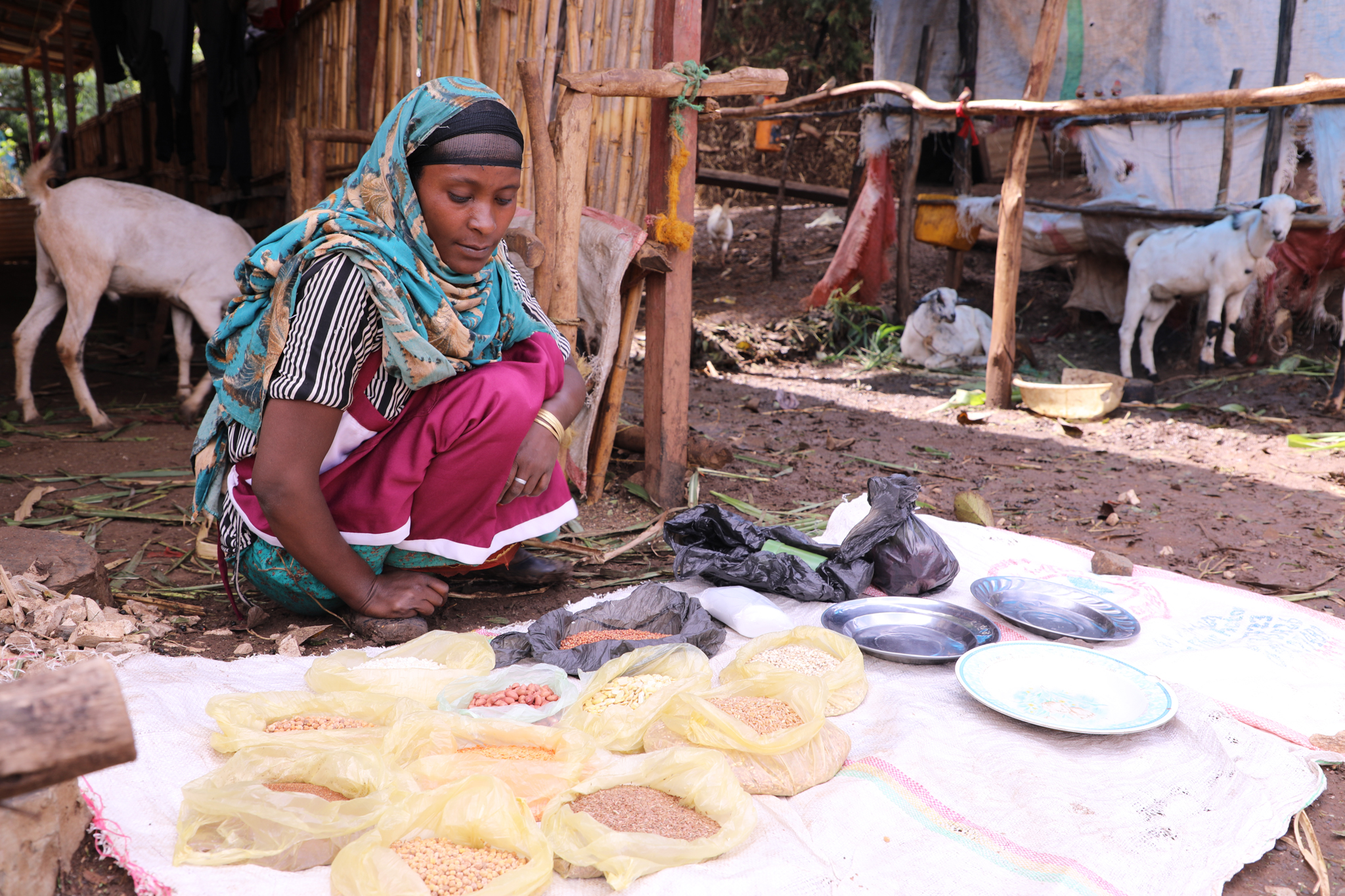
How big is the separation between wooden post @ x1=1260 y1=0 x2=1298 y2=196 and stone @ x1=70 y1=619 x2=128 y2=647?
7675 mm

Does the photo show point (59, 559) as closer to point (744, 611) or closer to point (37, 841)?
point (37, 841)

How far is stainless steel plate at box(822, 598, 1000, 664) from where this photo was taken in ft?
7.22

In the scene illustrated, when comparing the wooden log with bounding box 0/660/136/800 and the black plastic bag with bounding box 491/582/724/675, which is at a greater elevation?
the wooden log with bounding box 0/660/136/800

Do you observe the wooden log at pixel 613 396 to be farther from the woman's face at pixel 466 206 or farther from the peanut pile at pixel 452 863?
the peanut pile at pixel 452 863

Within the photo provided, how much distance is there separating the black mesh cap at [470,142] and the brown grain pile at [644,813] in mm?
1431

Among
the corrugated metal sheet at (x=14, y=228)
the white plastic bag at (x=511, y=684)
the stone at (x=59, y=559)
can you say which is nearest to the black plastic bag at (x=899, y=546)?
the white plastic bag at (x=511, y=684)

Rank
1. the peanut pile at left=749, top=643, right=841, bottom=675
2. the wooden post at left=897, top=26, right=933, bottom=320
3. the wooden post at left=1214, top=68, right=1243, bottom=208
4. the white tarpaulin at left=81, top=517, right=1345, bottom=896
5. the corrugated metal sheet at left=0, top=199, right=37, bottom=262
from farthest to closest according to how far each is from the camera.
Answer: the corrugated metal sheet at left=0, top=199, right=37, bottom=262 < the wooden post at left=897, top=26, right=933, bottom=320 < the wooden post at left=1214, top=68, right=1243, bottom=208 < the peanut pile at left=749, top=643, right=841, bottom=675 < the white tarpaulin at left=81, top=517, right=1345, bottom=896

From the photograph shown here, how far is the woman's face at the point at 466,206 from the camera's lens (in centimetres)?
212

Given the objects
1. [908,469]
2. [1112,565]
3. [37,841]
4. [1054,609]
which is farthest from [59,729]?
[908,469]

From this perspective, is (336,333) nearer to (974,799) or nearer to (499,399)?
(499,399)

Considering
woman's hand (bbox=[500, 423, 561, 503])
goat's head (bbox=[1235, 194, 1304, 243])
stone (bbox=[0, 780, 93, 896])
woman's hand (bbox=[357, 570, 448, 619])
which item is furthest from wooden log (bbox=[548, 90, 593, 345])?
goat's head (bbox=[1235, 194, 1304, 243])

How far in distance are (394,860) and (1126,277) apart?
763cm

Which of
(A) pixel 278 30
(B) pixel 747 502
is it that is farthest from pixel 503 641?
(A) pixel 278 30

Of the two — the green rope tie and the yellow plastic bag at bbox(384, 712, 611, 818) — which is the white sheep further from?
the yellow plastic bag at bbox(384, 712, 611, 818)
